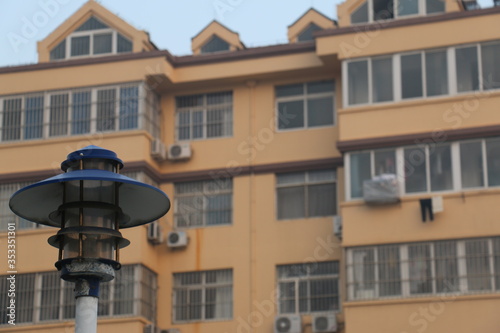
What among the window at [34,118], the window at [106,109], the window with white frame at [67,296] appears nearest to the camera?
the window with white frame at [67,296]

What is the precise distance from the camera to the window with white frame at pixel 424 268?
20.4 metres

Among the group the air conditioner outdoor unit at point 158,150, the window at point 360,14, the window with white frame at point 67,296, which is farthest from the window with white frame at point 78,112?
the window at point 360,14

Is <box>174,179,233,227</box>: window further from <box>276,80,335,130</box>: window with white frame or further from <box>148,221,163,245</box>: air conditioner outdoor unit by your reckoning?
<box>276,80,335,130</box>: window with white frame

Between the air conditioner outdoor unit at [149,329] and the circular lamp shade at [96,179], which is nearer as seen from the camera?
the circular lamp shade at [96,179]

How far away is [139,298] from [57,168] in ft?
11.1

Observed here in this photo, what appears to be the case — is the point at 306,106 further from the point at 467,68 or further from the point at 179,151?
the point at 467,68

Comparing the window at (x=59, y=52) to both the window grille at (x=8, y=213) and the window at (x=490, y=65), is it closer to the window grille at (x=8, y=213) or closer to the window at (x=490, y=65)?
the window grille at (x=8, y=213)

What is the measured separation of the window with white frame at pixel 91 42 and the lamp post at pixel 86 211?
14.4 metres

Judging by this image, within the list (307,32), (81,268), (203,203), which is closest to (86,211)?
(81,268)

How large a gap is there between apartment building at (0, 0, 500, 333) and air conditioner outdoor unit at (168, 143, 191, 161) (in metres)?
0.03

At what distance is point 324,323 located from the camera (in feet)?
71.2

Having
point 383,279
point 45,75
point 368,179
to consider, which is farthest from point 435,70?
point 45,75

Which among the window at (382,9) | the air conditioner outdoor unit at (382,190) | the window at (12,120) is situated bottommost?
the air conditioner outdoor unit at (382,190)

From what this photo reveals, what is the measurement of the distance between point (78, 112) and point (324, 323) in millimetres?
6806
